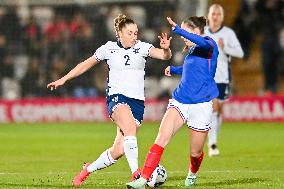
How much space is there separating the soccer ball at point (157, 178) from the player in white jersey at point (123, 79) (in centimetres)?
45

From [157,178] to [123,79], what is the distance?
125 cm

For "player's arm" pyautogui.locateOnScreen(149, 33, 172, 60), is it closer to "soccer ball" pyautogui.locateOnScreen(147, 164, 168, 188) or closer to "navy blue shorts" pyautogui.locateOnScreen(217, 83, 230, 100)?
"soccer ball" pyautogui.locateOnScreen(147, 164, 168, 188)

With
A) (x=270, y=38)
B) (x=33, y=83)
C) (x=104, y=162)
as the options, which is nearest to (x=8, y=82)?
(x=33, y=83)

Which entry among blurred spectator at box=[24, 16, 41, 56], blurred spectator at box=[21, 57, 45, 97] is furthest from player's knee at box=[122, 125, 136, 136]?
blurred spectator at box=[24, 16, 41, 56]

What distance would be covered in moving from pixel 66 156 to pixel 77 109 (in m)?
10.3

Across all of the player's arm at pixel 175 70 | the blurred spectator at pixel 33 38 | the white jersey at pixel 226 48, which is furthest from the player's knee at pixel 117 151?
the blurred spectator at pixel 33 38

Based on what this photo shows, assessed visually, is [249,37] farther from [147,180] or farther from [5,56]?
[147,180]

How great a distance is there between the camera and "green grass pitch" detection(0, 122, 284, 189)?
1200 cm

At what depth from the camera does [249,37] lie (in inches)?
1017

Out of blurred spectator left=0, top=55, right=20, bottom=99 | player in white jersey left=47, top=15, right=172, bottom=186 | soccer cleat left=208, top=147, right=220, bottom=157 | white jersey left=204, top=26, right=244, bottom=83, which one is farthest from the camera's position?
blurred spectator left=0, top=55, right=20, bottom=99

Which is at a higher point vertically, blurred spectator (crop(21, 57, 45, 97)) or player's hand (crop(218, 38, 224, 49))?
player's hand (crop(218, 38, 224, 49))

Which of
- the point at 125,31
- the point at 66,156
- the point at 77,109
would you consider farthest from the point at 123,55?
the point at 77,109

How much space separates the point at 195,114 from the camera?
11.4 m

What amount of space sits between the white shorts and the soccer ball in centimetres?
64
